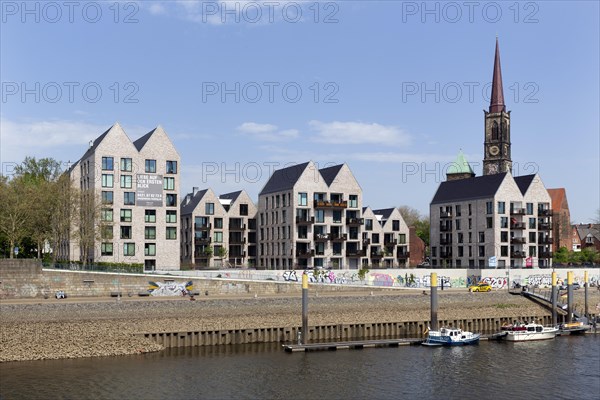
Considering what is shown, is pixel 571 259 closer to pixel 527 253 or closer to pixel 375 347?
pixel 527 253

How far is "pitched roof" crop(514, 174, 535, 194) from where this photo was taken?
143 meters

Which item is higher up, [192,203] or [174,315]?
[192,203]

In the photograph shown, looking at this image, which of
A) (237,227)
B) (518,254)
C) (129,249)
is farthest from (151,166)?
(518,254)

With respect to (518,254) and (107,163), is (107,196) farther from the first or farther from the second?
(518,254)

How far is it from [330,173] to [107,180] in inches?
1695

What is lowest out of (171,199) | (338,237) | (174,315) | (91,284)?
(174,315)

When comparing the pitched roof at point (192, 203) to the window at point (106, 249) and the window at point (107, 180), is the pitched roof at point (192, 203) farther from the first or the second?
the window at point (107, 180)

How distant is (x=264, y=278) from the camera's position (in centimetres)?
10850

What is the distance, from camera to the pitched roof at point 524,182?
14325 cm

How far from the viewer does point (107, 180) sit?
372 ft

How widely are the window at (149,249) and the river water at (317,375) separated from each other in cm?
4588

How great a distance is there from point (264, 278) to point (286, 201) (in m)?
26.8

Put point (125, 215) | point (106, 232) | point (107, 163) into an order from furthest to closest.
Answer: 1. point (125, 215)
2. point (107, 163)
3. point (106, 232)

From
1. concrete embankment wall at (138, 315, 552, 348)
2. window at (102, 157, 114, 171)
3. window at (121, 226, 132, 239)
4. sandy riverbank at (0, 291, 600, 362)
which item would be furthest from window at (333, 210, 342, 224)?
concrete embankment wall at (138, 315, 552, 348)
